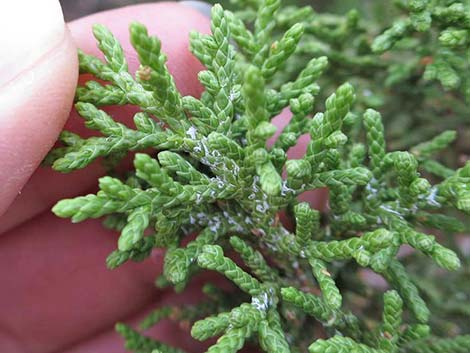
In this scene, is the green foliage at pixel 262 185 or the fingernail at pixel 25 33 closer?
the green foliage at pixel 262 185

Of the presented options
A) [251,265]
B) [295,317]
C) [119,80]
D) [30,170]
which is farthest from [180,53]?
[295,317]

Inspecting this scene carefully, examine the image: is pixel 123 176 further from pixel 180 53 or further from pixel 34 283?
pixel 34 283

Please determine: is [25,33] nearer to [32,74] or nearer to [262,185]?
[32,74]

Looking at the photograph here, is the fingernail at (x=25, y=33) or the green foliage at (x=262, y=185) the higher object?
the fingernail at (x=25, y=33)

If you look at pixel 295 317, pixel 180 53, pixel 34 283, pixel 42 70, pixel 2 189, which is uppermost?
pixel 42 70

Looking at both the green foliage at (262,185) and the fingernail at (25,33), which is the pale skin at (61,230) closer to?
the fingernail at (25,33)

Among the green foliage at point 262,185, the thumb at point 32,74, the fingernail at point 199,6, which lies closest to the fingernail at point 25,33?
the thumb at point 32,74

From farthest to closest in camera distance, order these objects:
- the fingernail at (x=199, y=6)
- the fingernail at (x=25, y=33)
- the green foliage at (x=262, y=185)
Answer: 1. the fingernail at (x=199, y=6)
2. the fingernail at (x=25, y=33)
3. the green foliage at (x=262, y=185)

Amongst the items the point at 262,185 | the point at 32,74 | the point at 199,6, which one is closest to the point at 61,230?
the point at 32,74

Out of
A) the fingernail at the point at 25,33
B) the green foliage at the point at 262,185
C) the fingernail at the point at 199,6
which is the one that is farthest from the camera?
the fingernail at the point at 199,6
